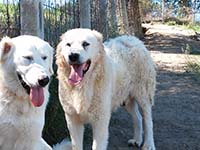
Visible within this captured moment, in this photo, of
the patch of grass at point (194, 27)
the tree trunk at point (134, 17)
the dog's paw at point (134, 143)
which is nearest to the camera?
the dog's paw at point (134, 143)

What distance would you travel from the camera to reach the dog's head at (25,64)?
406 cm

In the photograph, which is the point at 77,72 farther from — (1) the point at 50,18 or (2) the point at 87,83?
(1) the point at 50,18

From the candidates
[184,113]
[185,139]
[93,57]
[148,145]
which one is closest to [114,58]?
[93,57]

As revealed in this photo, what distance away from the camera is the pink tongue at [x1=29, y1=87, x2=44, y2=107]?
418 cm

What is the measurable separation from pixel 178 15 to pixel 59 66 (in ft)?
90.6

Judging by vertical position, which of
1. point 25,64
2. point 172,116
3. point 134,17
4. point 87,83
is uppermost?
point 134,17

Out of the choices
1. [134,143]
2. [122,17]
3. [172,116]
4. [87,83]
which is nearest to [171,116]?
[172,116]

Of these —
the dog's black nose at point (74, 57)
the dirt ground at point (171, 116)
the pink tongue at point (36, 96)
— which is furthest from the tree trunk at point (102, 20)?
the pink tongue at point (36, 96)

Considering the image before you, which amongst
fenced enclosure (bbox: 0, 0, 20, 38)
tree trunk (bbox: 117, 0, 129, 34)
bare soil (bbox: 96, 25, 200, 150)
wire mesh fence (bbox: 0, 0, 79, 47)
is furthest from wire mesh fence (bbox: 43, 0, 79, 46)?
tree trunk (bbox: 117, 0, 129, 34)

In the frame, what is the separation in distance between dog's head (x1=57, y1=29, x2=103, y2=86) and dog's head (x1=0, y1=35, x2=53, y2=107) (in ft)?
2.38

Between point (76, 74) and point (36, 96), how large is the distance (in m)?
1.10

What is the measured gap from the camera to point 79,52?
5027 millimetres

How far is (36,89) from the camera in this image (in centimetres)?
415

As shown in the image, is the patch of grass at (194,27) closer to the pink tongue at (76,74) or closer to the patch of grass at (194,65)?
the patch of grass at (194,65)
